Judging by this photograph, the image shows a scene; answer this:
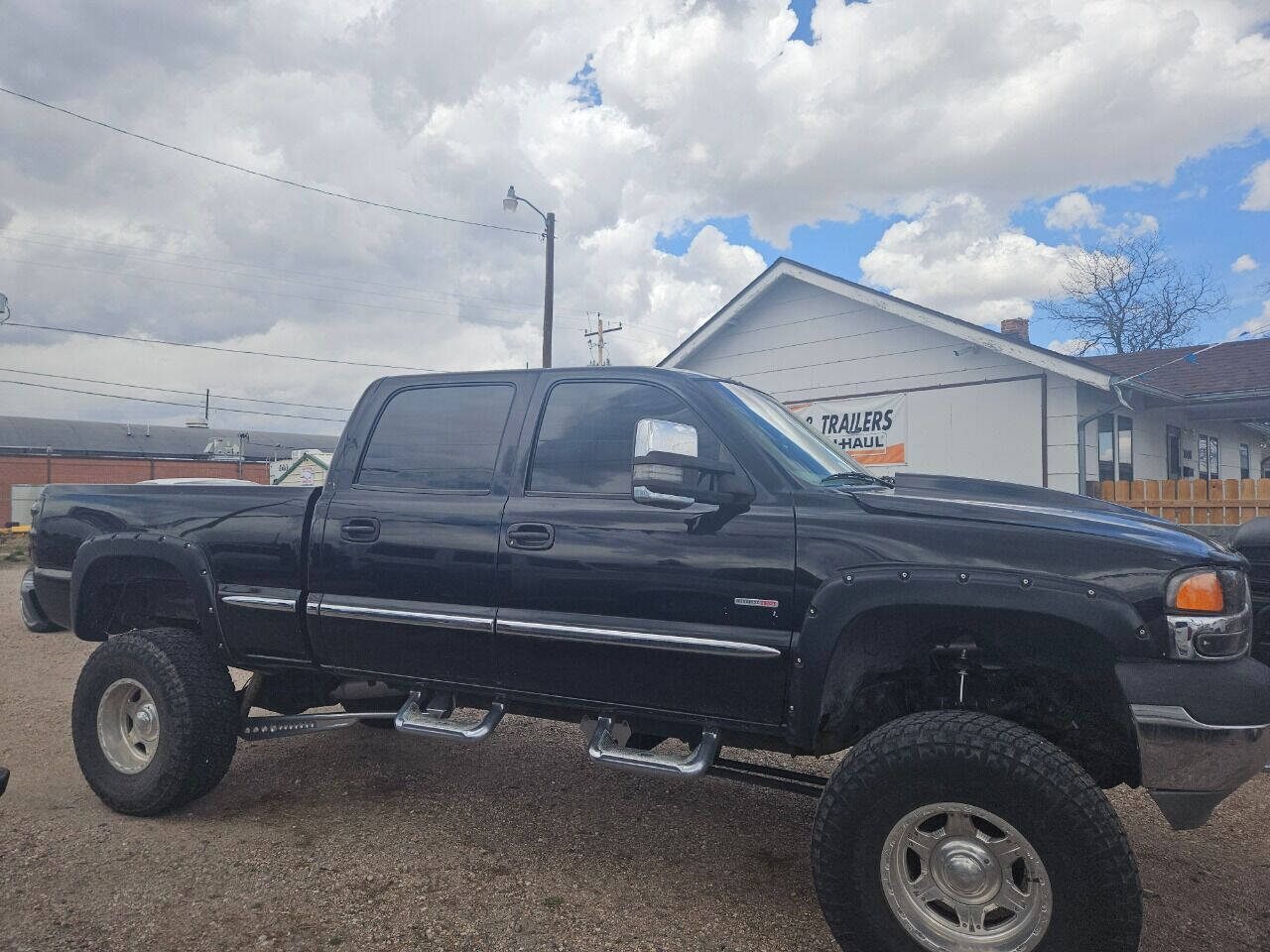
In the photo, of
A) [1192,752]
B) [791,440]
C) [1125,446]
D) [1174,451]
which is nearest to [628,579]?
[791,440]

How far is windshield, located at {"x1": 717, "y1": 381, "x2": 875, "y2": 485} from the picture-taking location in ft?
10.9

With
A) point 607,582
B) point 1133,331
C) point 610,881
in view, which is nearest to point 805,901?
point 610,881

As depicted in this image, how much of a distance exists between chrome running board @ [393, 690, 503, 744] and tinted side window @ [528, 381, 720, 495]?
3.07 ft

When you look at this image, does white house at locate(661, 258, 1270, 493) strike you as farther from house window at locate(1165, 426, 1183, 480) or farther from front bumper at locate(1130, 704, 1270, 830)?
front bumper at locate(1130, 704, 1270, 830)

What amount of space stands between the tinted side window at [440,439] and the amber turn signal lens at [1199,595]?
2445 mm

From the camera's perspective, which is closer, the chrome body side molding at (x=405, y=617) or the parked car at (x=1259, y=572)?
the chrome body side molding at (x=405, y=617)

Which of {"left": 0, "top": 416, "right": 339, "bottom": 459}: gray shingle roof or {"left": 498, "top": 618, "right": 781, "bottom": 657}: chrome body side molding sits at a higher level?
{"left": 0, "top": 416, "right": 339, "bottom": 459}: gray shingle roof

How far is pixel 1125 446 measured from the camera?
13.6m

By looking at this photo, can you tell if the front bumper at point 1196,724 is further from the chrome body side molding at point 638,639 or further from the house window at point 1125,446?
the house window at point 1125,446

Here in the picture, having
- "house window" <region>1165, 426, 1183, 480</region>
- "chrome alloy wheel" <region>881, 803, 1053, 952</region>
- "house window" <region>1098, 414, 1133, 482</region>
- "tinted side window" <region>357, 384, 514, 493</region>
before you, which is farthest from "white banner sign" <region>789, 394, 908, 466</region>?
"chrome alloy wheel" <region>881, 803, 1053, 952</region>

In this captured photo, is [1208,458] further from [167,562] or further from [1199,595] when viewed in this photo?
[167,562]

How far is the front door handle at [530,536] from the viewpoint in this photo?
11.2 ft

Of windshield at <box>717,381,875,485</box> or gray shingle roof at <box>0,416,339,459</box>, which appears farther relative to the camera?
gray shingle roof at <box>0,416,339,459</box>

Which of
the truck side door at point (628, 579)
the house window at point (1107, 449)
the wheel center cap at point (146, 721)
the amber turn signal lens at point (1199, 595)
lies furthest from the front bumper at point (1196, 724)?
the house window at point (1107, 449)
